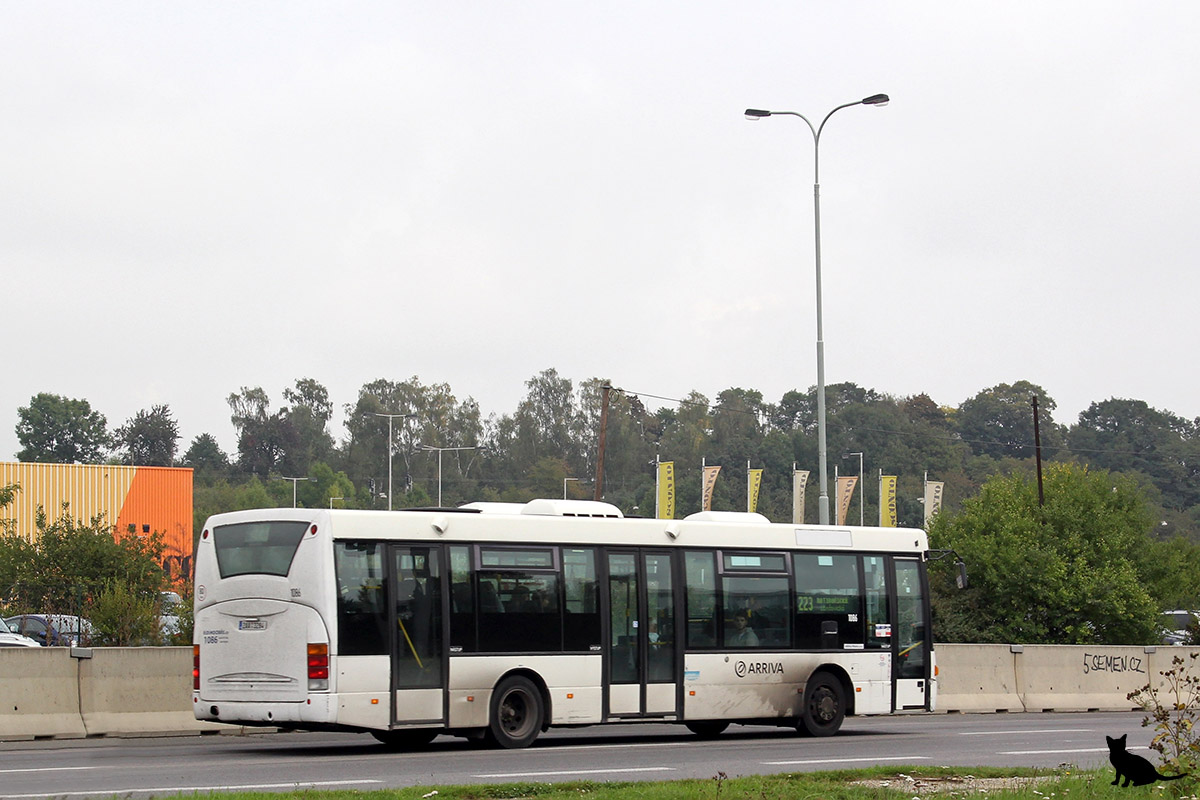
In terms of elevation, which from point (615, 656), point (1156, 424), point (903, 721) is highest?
point (1156, 424)

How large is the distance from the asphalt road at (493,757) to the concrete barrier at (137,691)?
0.36m

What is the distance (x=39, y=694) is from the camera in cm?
1911

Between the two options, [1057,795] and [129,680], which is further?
[129,680]

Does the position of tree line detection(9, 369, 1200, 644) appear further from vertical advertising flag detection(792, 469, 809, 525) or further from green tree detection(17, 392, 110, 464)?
vertical advertising flag detection(792, 469, 809, 525)

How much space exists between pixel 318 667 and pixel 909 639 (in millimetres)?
9350

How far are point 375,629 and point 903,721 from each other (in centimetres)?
1169

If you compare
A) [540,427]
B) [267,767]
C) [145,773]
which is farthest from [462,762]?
[540,427]

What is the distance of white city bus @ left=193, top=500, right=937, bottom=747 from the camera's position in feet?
54.8

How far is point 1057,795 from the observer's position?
11.2 metres

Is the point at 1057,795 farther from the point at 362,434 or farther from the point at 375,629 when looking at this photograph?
the point at 362,434

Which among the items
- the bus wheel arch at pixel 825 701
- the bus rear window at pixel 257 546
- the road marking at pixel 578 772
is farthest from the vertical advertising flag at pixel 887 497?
the road marking at pixel 578 772

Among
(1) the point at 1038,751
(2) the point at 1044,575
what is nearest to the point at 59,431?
(2) the point at 1044,575

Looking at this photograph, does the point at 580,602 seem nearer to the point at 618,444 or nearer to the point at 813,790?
the point at 813,790

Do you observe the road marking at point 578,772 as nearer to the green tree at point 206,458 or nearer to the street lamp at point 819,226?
the street lamp at point 819,226
